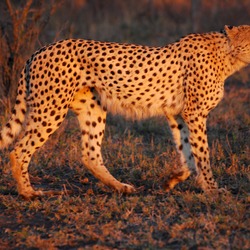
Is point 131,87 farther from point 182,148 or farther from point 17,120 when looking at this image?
point 17,120

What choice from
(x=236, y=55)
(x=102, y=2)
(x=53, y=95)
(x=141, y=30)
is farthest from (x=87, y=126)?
(x=102, y=2)

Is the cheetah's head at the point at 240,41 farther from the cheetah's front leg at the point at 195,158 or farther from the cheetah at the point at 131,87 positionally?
the cheetah's front leg at the point at 195,158

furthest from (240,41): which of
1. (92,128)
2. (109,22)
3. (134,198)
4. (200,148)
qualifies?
(109,22)

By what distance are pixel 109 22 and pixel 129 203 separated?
10063 millimetres

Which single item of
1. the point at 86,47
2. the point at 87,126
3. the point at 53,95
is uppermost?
the point at 86,47

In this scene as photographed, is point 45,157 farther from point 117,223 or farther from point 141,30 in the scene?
point 141,30

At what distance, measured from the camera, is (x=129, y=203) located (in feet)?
14.5

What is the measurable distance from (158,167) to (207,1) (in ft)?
42.0

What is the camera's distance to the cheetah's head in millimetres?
5066

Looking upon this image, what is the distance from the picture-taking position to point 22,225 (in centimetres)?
417

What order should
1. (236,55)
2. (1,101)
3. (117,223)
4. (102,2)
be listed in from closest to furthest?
1. (117,223)
2. (236,55)
3. (1,101)
4. (102,2)

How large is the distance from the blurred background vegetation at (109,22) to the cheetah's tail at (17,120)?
182cm

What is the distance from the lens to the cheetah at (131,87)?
16.0ft

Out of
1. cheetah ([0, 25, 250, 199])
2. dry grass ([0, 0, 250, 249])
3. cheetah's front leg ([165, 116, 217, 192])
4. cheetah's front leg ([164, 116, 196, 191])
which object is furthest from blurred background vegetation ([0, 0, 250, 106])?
cheetah's front leg ([165, 116, 217, 192])
